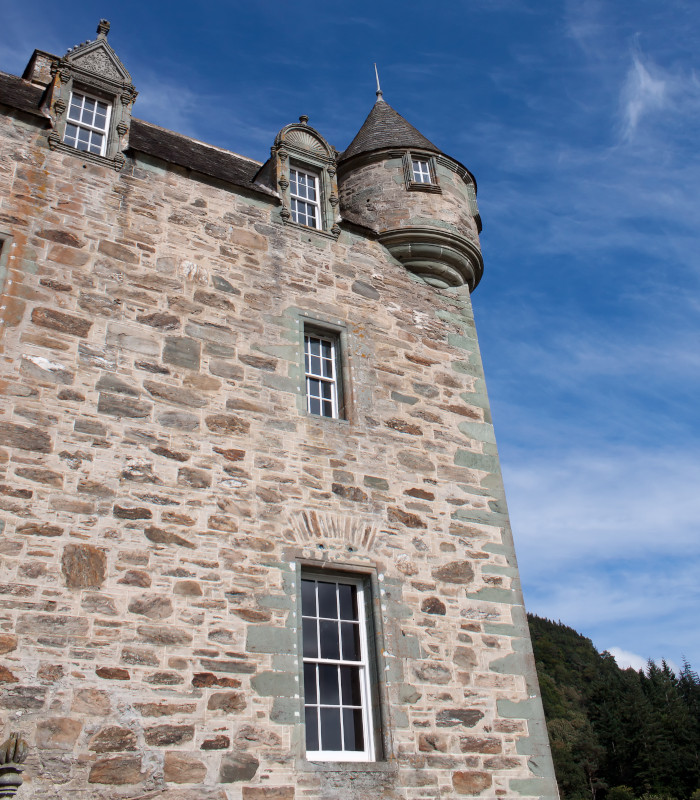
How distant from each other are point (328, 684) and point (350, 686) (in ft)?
0.91

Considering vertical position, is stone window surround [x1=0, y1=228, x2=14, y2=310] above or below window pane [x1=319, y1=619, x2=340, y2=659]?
above

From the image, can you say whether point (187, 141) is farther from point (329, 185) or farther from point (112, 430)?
point (112, 430)

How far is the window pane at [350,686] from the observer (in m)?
7.85

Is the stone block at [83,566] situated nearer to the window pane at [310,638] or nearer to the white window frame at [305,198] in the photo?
the window pane at [310,638]

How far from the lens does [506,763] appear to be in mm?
8188

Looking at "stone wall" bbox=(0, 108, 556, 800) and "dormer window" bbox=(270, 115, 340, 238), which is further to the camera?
"dormer window" bbox=(270, 115, 340, 238)

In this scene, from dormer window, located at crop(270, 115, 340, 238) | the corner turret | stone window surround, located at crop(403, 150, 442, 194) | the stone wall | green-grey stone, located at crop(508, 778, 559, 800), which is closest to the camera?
the stone wall

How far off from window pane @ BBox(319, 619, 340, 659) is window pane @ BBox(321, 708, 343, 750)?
21.8 inches

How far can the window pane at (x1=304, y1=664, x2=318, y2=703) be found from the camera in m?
7.62

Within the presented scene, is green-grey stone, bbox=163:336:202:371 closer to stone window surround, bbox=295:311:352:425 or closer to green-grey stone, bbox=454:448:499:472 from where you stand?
stone window surround, bbox=295:311:352:425

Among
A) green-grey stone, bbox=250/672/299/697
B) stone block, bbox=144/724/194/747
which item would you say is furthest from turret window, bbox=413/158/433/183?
stone block, bbox=144/724/194/747

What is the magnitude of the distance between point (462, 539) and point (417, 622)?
4.37 ft

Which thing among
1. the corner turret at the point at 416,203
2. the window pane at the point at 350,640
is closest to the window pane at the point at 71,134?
the corner turret at the point at 416,203

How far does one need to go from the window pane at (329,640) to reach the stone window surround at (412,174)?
697cm
